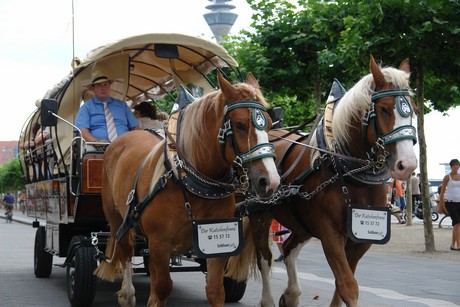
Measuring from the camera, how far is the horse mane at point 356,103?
5.85m

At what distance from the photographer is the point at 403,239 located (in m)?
17.5

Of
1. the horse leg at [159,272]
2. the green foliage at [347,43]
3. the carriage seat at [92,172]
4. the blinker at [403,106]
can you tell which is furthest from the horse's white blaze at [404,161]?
the green foliage at [347,43]

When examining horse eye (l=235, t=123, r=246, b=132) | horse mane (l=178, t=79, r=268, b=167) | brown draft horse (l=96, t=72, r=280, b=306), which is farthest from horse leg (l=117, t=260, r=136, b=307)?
horse eye (l=235, t=123, r=246, b=132)

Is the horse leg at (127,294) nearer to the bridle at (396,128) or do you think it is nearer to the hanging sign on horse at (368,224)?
the hanging sign on horse at (368,224)

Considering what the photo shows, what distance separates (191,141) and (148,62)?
11.7ft

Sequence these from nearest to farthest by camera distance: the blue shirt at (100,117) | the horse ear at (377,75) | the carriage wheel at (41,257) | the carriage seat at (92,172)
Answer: the horse ear at (377,75), the carriage seat at (92,172), the blue shirt at (100,117), the carriage wheel at (41,257)

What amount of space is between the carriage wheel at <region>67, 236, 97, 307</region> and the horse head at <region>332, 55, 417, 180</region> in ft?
9.67

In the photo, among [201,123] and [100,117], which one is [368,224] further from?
[100,117]

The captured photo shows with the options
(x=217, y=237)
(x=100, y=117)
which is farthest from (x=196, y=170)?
(x=100, y=117)

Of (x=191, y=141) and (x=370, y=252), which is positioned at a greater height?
(x=191, y=141)

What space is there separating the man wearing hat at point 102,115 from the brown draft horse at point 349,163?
7.23ft

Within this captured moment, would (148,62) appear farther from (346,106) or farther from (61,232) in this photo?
(346,106)

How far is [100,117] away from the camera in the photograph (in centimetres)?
816

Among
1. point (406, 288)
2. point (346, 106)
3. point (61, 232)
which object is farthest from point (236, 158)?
point (406, 288)
